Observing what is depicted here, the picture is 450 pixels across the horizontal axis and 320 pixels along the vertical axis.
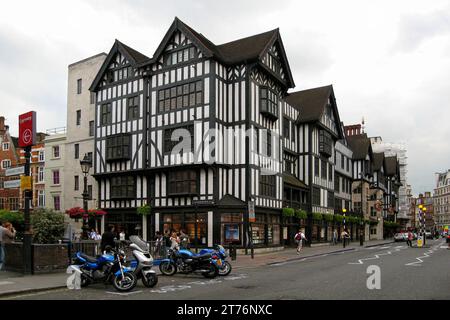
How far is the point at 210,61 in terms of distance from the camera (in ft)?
101

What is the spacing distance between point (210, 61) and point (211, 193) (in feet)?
28.5

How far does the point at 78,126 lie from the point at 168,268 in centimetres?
2730

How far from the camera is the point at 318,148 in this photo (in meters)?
43.7

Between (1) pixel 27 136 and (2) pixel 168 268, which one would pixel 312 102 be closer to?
(2) pixel 168 268

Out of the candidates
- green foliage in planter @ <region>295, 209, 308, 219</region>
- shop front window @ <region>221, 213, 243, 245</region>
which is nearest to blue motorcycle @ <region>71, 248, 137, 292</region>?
shop front window @ <region>221, 213, 243, 245</region>

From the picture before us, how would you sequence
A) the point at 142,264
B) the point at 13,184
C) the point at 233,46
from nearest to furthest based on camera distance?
the point at 142,264
the point at 13,184
the point at 233,46

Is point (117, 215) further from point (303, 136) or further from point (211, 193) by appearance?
point (303, 136)

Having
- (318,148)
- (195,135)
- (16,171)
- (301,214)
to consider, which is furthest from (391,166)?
(16,171)

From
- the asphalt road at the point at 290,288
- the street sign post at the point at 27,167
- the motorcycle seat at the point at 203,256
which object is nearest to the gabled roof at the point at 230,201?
the asphalt road at the point at 290,288

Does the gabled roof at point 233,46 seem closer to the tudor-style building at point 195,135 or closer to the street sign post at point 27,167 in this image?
the tudor-style building at point 195,135

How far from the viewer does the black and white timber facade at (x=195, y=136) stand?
30219 mm

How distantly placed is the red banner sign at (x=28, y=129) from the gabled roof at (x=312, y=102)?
29.0m

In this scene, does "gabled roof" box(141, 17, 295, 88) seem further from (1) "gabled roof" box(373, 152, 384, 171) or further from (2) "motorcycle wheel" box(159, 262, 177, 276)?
(1) "gabled roof" box(373, 152, 384, 171)
